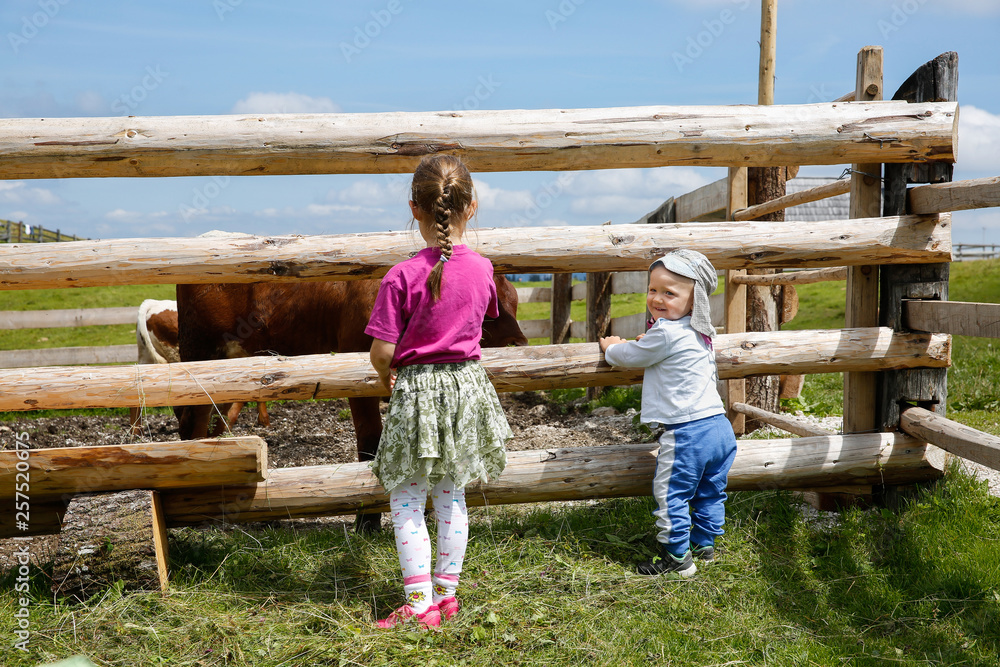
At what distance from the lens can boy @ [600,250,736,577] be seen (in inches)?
124

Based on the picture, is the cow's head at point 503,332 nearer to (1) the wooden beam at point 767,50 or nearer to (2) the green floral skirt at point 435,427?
(2) the green floral skirt at point 435,427

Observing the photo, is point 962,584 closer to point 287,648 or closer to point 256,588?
point 287,648

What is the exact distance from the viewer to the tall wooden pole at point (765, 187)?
5766 millimetres

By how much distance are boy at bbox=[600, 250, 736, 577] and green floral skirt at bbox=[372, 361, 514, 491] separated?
0.88 m

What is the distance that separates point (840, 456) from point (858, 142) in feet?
5.47

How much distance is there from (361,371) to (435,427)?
834 mm

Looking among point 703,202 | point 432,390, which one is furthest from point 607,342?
point 703,202

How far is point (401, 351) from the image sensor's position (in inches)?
109

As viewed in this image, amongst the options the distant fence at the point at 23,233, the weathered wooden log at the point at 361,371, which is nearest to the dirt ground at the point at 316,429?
the weathered wooden log at the point at 361,371

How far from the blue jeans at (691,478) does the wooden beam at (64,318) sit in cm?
989

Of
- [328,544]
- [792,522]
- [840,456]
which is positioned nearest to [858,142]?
[840,456]

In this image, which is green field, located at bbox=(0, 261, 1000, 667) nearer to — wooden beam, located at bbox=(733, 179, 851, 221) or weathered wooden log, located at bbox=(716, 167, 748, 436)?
wooden beam, located at bbox=(733, 179, 851, 221)

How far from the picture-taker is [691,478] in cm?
317

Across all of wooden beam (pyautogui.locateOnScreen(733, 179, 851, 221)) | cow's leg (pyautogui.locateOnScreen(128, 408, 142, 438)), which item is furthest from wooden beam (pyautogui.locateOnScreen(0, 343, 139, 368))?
wooden beam (pyautogui.locateOnScreen(733, 179, 851, 221))
